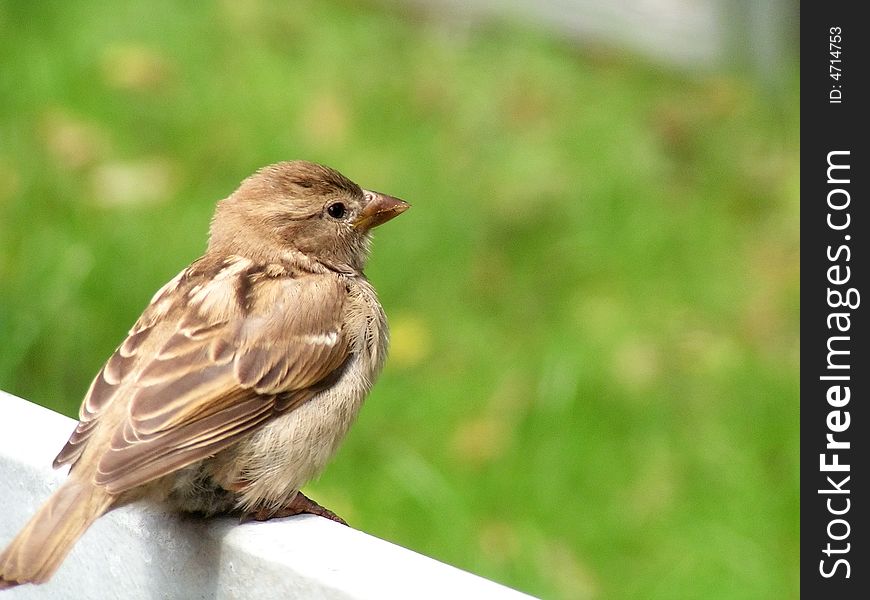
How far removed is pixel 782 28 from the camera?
716 centimetres

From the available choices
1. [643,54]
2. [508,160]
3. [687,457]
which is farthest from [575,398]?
[643,54]

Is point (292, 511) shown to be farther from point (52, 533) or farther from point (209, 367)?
point (52, 533)

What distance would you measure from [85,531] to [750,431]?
3.05 meters

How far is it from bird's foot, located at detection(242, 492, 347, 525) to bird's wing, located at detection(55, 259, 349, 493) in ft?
0.53

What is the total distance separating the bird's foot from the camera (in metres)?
3.05

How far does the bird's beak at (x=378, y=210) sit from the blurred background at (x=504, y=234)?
49.9 inches

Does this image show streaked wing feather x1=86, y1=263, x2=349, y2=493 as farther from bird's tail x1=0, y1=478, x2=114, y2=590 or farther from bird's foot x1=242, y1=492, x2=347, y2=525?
bird's foot x1=242, y1=492, x2=347, y2=525

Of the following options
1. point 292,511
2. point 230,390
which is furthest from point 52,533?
point 292,511

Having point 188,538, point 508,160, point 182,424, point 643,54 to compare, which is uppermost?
point 643,54
